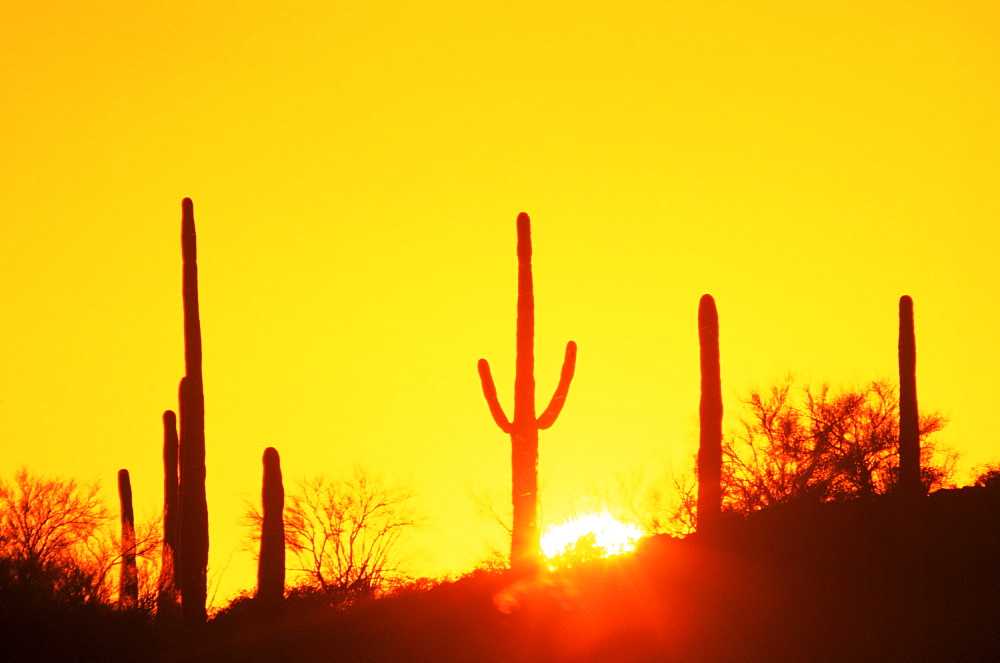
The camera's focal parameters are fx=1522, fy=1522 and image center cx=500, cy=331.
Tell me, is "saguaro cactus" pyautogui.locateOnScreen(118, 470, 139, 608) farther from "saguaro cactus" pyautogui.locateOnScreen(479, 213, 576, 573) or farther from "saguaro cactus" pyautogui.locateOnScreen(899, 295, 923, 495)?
"saguaro cactus" pyautogui.locateOnScreen(899, 295, 923, 495)

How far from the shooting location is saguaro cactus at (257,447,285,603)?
23.4 metres

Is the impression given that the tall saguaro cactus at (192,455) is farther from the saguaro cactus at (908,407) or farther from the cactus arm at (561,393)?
the saguaro cactus at (908,407)

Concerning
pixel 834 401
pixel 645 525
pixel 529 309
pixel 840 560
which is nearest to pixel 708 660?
pixel 840 560

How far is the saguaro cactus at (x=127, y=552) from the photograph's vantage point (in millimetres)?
22109

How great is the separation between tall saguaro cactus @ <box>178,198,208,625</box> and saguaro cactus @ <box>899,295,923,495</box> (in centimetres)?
1058

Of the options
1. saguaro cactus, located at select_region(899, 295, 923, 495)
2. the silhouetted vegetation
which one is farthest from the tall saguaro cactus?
saguaro cactus, located at select_region(899, 295, 923, 495)

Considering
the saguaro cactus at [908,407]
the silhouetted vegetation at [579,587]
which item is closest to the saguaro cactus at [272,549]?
the silhouetted vegetation at [579,587]

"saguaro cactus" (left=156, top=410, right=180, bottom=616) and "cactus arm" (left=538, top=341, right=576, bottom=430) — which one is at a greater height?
"cactus arm" (left=538, top=341, right=576, bottom=430)

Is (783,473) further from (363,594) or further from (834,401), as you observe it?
(363,594)

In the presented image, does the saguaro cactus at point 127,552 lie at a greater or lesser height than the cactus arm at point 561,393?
lesser

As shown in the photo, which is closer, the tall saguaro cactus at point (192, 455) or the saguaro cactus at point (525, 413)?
the tall saguaro cactus at point (192, 455)

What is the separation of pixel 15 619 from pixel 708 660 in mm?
8607

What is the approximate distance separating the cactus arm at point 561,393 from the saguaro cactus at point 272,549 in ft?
Answer: 14.2

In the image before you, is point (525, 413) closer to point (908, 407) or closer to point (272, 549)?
point (272, 549)
